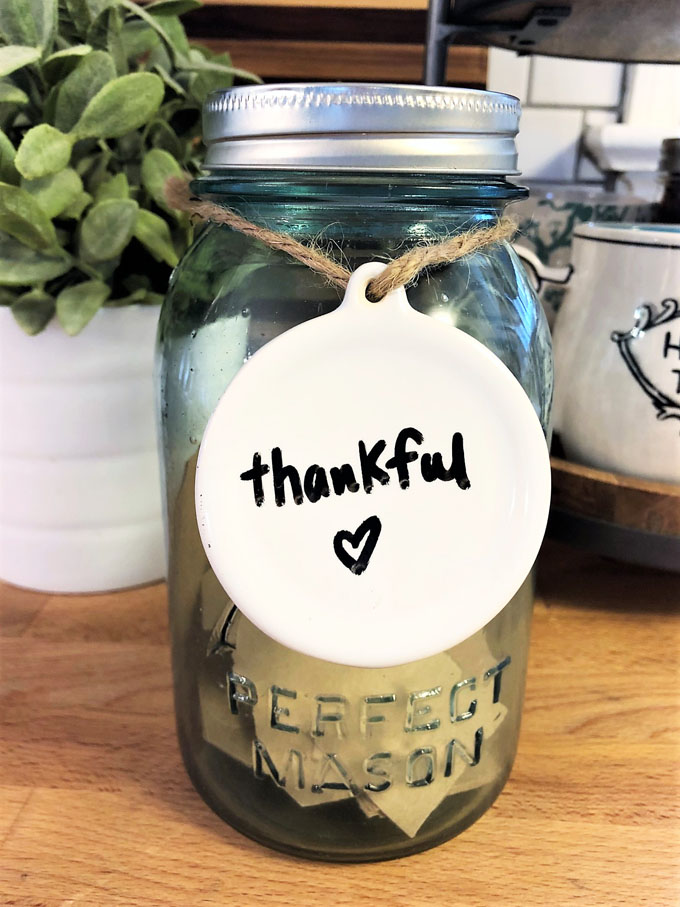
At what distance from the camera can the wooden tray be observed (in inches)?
16.7

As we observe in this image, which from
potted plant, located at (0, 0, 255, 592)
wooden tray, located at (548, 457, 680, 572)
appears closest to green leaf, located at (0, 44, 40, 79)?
potted plant, located at (0, 0, 255, 592)

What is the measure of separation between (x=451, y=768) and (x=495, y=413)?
0.15 m

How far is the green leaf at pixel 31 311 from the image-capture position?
403mm

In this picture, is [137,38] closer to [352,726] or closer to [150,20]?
[150,20]

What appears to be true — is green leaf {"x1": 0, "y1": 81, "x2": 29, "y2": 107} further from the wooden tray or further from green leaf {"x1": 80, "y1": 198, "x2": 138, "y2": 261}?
the wooden tray

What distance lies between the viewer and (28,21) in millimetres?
366

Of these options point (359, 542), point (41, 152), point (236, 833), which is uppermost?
point (41, 152)

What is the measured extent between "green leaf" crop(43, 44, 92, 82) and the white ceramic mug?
26 cm

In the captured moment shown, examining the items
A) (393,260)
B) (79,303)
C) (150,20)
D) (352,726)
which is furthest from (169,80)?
(352,726)

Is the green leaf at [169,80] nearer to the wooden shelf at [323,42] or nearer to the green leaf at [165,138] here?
the green leaf at [165,138]

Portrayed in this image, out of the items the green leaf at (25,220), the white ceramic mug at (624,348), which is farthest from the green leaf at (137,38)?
the white ceramic mug at (624,348)

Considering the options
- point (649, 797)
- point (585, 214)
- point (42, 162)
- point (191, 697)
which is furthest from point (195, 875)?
point (585, 214)

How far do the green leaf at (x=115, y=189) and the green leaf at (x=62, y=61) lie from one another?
0.17 feet

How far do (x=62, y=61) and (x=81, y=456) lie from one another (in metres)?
0.21
